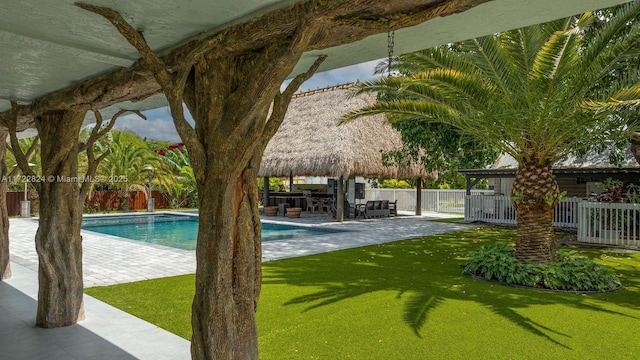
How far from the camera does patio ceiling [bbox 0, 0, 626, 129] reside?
236 centimetres

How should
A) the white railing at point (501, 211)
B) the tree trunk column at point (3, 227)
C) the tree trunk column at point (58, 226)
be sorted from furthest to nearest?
1. the white railing at point (501, 211)
2. the tree trunk column at point (3, 227)
3. the tree trunk column at point (58, 226)

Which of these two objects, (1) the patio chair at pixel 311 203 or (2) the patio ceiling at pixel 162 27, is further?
(1) the patio chair at pixel 311 203

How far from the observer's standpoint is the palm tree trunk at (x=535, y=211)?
7.64m

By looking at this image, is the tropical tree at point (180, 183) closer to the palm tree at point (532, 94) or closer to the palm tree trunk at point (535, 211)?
the palm tree at point (532, 94)

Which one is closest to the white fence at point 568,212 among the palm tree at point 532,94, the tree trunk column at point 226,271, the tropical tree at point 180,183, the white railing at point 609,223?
the white railing at point 609,223

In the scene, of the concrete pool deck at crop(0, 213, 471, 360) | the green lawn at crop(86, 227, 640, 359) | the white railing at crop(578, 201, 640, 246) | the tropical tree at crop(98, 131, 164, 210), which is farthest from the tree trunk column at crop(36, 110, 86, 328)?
the tropical tree at crop(98, 131, 164, 210)

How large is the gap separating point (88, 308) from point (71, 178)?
1768 millimetres

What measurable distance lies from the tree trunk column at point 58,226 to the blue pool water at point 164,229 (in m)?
Result: 7.06

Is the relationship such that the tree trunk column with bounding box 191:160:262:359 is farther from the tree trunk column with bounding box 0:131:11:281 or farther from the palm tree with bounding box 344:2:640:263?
the tree trunk column with bounding box 0:131:11:281

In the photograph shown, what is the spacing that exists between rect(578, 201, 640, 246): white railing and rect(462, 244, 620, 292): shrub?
15.7 ft

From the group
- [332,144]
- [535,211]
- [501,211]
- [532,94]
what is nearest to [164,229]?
[332,144]

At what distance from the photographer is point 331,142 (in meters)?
18.6

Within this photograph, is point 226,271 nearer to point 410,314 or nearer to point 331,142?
point 410,314

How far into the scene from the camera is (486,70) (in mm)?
7809
